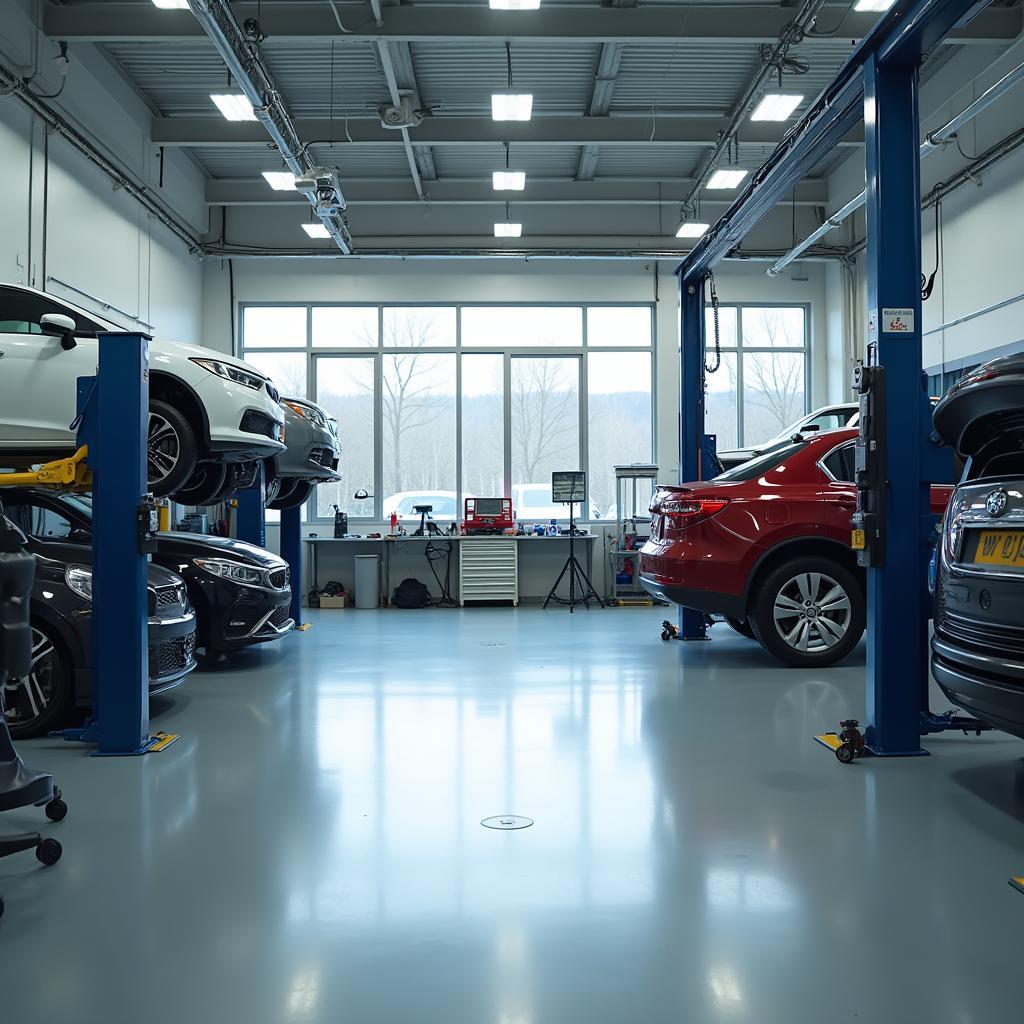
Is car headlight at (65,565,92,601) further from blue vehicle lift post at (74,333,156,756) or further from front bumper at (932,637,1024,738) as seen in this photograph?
front bumper at (932,637,1024,738)

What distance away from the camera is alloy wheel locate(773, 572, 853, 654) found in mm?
6094

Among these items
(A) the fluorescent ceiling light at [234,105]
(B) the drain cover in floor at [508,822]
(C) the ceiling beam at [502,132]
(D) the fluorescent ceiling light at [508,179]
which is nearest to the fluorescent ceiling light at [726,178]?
(C) the ceiling beam at [502,132]

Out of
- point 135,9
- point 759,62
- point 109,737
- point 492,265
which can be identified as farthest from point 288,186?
point 109,737

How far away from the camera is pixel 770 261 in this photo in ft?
42.5

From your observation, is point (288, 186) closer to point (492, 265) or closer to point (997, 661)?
point (492, 265)

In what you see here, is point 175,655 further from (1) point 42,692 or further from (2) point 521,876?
(2) point 521,876

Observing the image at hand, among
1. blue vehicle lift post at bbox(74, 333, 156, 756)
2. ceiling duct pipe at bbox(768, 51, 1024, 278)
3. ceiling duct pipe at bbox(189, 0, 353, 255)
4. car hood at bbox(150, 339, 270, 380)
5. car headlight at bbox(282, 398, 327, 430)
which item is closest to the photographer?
blue vehicle lift post at bbox(74, 333, 156, 756)

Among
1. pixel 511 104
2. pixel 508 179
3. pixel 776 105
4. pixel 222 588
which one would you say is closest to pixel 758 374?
pixel 508 179

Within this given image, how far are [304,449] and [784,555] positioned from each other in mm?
4017

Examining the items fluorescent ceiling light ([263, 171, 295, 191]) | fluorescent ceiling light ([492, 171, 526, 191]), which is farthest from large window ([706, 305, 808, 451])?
fluorescent ceiling light ([263, 171, 295, 191])

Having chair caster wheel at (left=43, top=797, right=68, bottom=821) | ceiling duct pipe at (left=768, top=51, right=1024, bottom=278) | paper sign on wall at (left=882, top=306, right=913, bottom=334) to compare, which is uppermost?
ceiling duct pipe at (left=768, top=51, right=1024, bottom=278)

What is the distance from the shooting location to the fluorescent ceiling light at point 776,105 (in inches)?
320

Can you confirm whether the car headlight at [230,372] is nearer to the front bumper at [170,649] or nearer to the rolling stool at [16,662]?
Result: the front bumper at [170,649]

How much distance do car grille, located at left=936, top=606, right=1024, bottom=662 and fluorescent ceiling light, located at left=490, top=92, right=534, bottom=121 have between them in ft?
21.8
